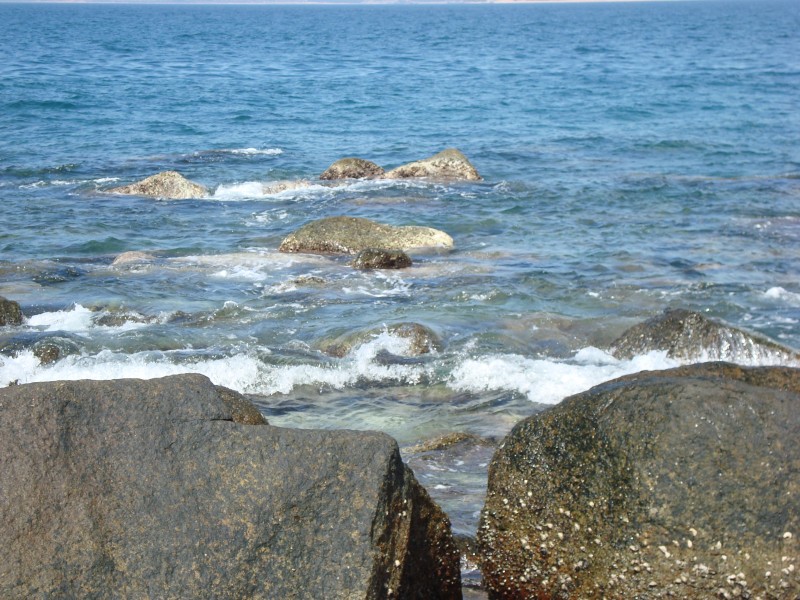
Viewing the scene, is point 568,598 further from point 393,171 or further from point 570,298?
point 393,171

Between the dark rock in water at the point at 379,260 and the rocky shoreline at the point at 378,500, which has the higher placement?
the rocky shoreline at the point at 378,500

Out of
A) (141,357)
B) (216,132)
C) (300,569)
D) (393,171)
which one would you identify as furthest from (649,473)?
(216,132)

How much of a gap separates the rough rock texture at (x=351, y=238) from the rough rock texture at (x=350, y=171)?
6252mm

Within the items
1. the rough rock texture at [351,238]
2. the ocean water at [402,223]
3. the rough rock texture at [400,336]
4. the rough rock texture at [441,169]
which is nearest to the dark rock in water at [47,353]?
the ocean water at [402,223]

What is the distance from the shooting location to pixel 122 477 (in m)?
3.85

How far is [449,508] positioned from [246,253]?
31.3ft

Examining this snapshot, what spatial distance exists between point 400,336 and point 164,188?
1071 cm

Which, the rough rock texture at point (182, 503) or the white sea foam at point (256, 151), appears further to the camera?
the white sea foam at point (256, 151)

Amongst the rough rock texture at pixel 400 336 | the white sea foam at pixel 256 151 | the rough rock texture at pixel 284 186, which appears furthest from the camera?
the white sea foam at pixel 256 151

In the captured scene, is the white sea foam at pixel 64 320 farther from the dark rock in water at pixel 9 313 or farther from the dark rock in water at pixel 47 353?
the dark rock in water at pixel 47 353

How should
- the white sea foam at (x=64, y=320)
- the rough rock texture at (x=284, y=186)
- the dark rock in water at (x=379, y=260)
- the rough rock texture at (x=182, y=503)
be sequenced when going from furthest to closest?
the rough rock texture at (x=284, y=186)
the dark rock in water at (x=379, y=260)
the white sea foam at (x=64, y=320)
the rough rock texture at (x=182, y=503)

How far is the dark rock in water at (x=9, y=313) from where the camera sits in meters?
11.1

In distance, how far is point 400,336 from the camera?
10664mm

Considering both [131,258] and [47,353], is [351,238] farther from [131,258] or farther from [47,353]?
[47,353]
